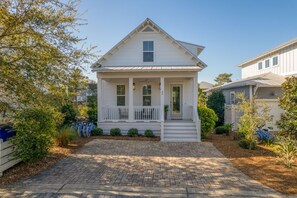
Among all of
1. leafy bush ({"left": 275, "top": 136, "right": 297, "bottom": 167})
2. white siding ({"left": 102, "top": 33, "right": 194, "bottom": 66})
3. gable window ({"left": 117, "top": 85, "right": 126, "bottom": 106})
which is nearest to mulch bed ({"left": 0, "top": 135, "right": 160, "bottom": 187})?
gable window ({"left": 117, "top": 85, "right": 126, "bottom": 106})

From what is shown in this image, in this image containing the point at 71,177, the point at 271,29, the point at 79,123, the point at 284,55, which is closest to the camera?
the point at 71,177

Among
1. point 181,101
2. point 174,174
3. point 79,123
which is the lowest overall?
point 174,174

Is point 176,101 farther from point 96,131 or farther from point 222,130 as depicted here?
point 96,131

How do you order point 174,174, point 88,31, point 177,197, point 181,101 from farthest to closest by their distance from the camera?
point 181,101
point 88,31
point 174,174
point 177,197

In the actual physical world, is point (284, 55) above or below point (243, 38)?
below

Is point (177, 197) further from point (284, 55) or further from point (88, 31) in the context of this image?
point (284, 55)

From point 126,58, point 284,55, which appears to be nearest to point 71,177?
point 126,58

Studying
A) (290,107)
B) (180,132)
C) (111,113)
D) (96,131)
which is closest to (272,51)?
(180,132)

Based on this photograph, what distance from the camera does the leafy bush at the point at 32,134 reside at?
5.81 metres

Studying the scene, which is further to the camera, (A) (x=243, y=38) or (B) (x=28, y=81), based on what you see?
(A) (x=243, y=38)

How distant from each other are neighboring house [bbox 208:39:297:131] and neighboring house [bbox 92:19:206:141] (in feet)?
13.6

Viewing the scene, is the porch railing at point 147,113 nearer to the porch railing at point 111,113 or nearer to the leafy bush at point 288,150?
the porch railing at point 111,113

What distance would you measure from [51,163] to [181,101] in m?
9.87

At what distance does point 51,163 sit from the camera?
6508 mm
